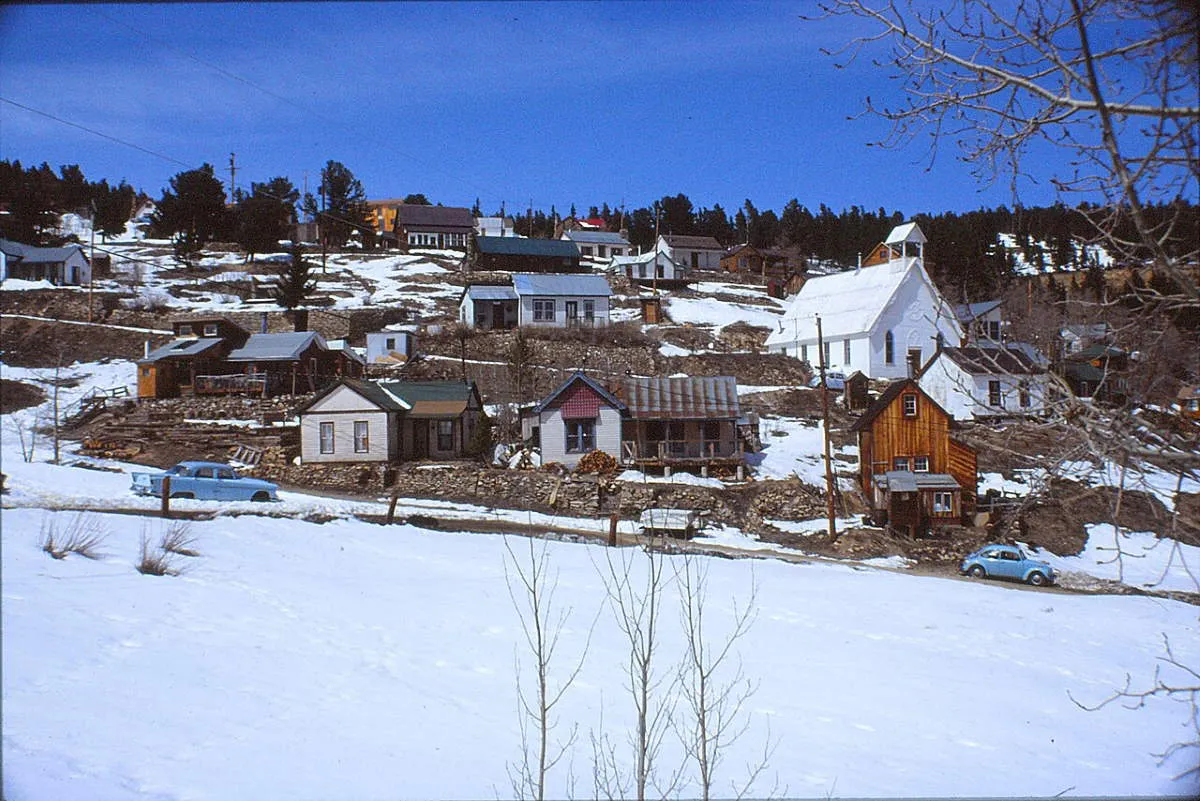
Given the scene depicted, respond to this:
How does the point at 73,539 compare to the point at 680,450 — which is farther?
the point at 680,450

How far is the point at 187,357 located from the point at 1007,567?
28.5 meters

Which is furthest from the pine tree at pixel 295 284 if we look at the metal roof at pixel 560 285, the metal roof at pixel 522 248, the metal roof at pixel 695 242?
the metal roof at pixel 695 242

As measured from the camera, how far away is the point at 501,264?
180 ft

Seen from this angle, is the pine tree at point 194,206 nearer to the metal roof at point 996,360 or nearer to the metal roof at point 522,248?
the metal roof at point 996,360

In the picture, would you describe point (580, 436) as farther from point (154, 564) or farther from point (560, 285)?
point (560, 285)

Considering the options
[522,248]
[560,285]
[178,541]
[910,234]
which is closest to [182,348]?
[560,285]

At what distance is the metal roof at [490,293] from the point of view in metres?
42.1

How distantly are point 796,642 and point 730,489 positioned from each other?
13.0 metres

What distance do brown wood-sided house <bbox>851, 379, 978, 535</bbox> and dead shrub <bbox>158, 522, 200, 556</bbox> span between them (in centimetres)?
1707

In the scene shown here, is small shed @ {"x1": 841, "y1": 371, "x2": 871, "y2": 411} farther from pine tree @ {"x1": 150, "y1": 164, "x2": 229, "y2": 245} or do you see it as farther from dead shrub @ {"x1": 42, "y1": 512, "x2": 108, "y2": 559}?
dead shrub @ {"x1": 42, "y1": 512, "x2": 108, "y2": 559}

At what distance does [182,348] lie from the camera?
29.3 metres

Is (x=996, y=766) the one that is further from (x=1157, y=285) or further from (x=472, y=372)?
(x=472, y=372)

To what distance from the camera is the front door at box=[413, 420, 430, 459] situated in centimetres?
2631

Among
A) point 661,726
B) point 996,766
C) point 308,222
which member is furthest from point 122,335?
point 996,766
